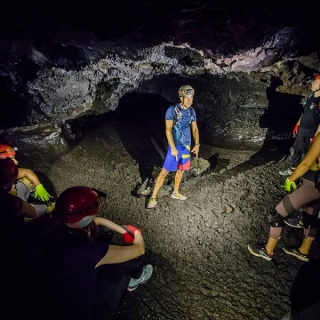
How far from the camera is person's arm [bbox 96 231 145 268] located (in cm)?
212

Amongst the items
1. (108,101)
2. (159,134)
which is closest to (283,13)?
(159,134)

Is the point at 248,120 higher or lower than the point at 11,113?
higher

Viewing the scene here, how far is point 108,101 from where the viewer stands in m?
9.02

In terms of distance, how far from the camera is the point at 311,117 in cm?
457

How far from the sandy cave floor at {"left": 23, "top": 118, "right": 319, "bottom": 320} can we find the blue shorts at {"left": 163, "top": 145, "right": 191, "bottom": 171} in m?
0.77

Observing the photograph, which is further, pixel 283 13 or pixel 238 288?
pixel 283 13

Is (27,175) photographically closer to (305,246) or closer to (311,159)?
(311,159)

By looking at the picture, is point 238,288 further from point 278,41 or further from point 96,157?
point 278,41

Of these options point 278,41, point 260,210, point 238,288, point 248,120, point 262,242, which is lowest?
point 238,288

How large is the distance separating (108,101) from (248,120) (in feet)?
16.3

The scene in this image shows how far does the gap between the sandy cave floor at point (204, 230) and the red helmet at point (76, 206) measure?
1.48m

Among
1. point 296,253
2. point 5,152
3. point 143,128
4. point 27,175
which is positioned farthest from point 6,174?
point 143,128

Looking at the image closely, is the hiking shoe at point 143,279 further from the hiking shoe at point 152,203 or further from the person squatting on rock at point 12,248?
the hiking shoe at point 152,203

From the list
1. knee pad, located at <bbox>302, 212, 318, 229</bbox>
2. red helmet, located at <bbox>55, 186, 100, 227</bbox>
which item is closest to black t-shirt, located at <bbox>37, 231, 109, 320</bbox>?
red helmet, located at <bbox>55, 186, 100, 227</bbox>
